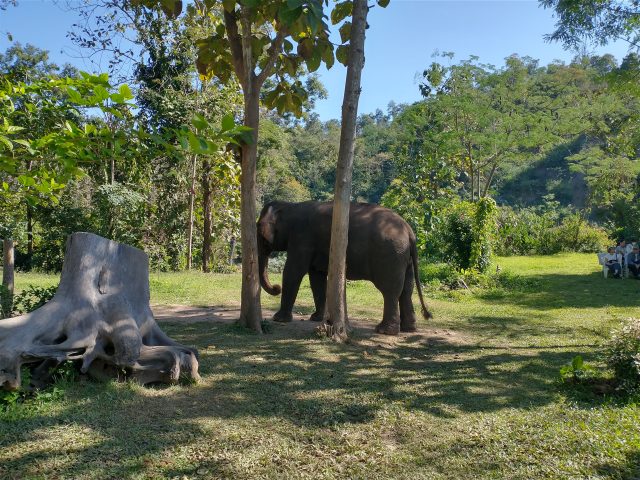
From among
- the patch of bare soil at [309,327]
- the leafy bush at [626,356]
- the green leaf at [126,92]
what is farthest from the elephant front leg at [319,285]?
the green leaf at [126,92]

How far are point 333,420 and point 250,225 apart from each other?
388 cm

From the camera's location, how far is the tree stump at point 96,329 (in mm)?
4832

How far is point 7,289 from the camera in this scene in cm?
649

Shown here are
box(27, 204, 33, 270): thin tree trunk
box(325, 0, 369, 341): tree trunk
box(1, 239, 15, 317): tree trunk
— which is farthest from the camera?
box(27, 204, 33, 270): thin tree trunk

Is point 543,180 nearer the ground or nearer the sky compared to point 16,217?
nearer the sky

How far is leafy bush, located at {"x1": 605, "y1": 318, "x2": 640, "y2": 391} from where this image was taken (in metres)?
5.41

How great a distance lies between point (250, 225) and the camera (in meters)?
7.96

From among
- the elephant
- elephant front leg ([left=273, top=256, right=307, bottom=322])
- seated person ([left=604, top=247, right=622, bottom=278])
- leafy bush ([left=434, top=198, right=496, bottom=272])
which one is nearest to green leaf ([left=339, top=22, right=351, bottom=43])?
the elephant

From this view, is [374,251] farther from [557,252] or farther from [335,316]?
[557,252]

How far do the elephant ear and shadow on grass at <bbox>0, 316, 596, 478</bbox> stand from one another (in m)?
1.93

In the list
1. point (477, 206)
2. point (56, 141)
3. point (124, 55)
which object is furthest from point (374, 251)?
point (124, 55)

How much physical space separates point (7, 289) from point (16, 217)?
11.6 metres

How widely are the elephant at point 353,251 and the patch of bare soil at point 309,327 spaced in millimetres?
277

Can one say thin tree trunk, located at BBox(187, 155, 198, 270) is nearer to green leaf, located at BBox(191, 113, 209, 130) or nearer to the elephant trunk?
the elephant trunk
